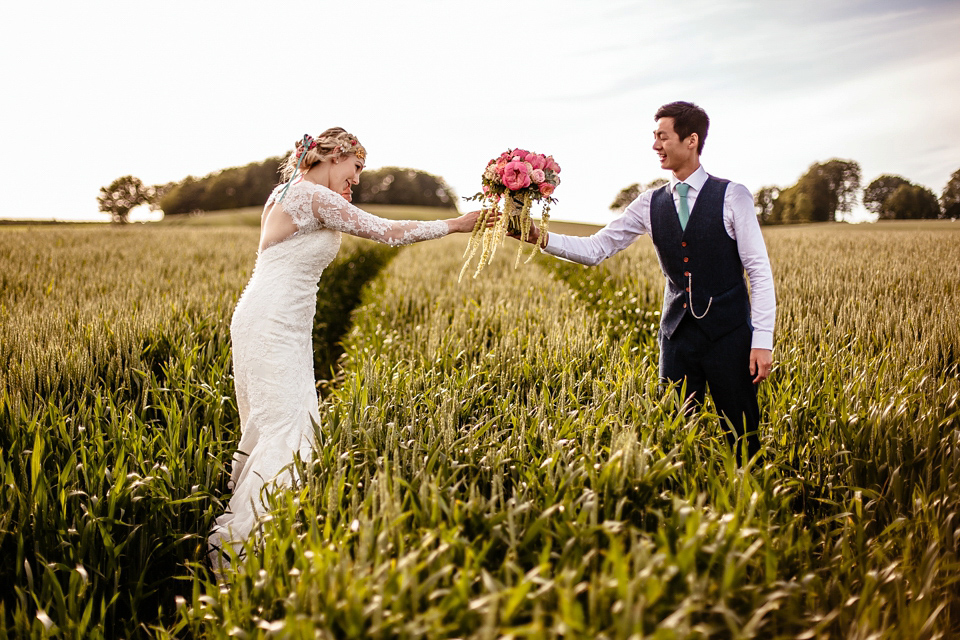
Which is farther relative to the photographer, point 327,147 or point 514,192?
point 514,192

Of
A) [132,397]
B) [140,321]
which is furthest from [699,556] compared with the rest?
[140,321]

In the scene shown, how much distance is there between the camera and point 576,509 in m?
2.25

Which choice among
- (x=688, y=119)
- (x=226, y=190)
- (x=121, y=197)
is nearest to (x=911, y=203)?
(x=688, y=119)

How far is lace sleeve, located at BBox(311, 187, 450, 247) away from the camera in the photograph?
3316 mm

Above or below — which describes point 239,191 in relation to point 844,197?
above

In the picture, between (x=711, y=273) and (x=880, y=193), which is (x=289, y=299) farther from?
(x=880, y=193)

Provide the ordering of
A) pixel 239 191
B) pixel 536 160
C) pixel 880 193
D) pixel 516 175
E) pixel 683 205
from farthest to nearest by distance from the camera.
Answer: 1. pixel 239 191
2. pixel 880 193
3. pixel 536 160
4. pixel 516 175
5. pixel 683 205

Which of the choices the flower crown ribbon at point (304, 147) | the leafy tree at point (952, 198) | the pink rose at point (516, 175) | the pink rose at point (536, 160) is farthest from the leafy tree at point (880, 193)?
the flower crown ribbon at point (304, 147)

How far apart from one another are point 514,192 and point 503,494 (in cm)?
217

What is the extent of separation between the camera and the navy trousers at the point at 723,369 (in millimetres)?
3164

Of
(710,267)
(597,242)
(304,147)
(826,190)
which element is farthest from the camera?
(826,190)

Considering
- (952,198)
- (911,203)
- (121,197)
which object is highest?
(121,197)

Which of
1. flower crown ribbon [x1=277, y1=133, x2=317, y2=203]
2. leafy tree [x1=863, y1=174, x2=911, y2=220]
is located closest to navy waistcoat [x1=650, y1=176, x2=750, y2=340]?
flower crown ribbon [x1=277, y1=133, x2=317, y2=203]

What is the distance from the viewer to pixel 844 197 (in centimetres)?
1134
